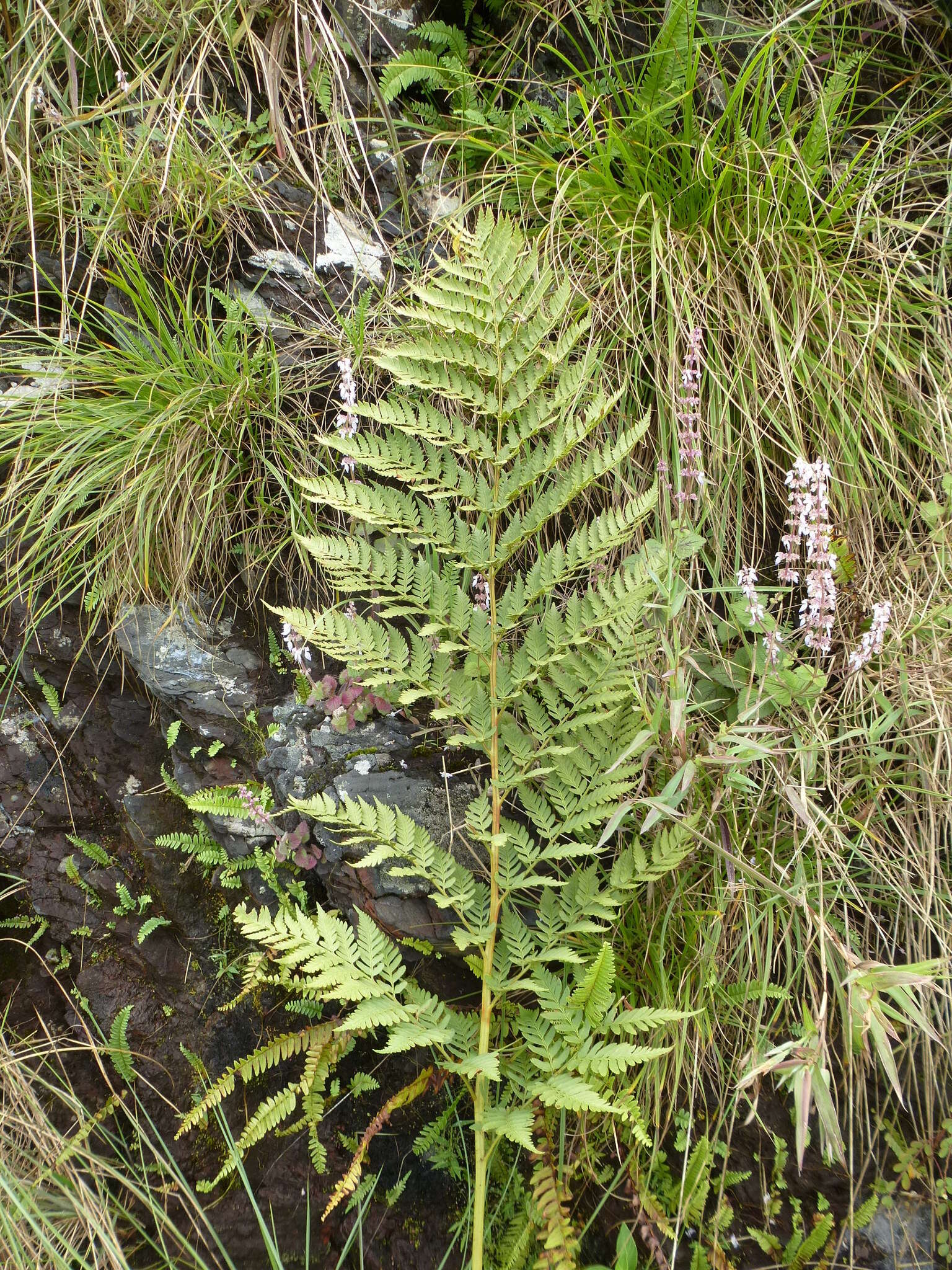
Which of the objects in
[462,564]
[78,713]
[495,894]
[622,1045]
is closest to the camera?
[622,1045]

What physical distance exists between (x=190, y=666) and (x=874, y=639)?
1.91 meters

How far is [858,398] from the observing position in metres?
2.30

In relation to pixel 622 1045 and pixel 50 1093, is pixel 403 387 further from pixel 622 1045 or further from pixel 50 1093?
pixel 50 1093

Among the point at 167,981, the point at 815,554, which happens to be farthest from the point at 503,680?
the point at 167,981

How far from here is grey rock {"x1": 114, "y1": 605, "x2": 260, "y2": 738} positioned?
2391 mm

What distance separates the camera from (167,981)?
235 centimetres

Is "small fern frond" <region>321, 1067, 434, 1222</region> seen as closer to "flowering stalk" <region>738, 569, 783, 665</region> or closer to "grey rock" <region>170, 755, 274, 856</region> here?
"grey rock" <region>170, 755, 274, 856</region>

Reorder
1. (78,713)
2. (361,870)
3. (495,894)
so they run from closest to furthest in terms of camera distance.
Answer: (495,894), (361,870), (78,713)

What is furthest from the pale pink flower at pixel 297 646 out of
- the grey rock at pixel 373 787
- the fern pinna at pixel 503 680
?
the fern pinna at pixel 503 680

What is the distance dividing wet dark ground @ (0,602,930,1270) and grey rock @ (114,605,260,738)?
0.08 metres

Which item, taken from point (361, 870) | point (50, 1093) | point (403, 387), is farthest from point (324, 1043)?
point (403, 387)

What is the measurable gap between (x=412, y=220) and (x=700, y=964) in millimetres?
2417

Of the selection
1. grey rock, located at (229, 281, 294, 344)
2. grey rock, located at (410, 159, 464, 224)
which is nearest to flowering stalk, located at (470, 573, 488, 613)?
grey rock, located at (229, 281, 294, 344)

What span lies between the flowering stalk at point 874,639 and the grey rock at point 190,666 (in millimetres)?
1672
